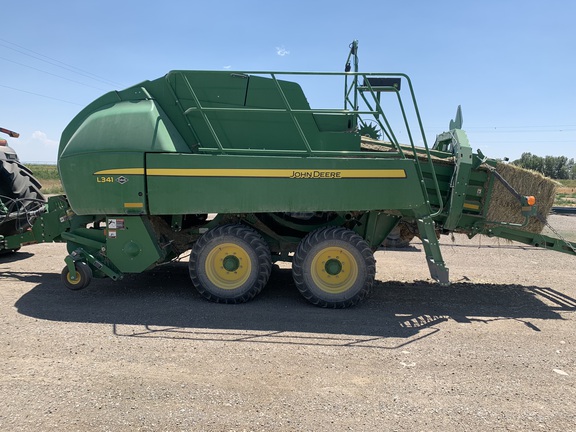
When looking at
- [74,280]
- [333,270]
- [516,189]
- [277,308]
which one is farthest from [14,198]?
[516,189]

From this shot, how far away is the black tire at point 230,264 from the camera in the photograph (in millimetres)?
5559

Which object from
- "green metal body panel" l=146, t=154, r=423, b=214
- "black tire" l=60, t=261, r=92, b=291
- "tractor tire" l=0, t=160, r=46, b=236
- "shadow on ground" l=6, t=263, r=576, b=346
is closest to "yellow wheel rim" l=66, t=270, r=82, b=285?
"black tire" l=60, t=261, r=92, b=291

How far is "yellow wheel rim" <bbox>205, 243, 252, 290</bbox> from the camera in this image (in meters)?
5.58

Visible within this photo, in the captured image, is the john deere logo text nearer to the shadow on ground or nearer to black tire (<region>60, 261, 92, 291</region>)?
the shadow on ground

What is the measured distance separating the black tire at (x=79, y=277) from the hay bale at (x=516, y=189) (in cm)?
559

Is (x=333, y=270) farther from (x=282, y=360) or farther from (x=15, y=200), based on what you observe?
(x=15, y=200)

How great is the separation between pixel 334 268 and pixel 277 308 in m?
0.91

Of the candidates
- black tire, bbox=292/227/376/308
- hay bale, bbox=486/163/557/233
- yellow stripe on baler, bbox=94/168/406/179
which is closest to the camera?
yellow stripe on baler, bbox=94/168/406/179

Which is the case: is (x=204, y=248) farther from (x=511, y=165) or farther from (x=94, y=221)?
(x=511, y=165)

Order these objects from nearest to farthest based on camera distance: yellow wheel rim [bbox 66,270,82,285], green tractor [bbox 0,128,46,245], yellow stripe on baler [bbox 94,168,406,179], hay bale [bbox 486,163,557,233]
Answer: yellow stripe on baler [bbox 94,168,406,179] → yellow wheel rim [bbox 66,270,82,285] → hay bale [bbox 486,163,557,233] → green tractor [bbox 0,128,46,245]

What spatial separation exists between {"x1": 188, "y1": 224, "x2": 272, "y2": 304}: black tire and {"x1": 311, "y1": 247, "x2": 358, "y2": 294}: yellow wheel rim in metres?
0.65

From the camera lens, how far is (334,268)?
18.2ft

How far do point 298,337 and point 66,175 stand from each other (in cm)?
362

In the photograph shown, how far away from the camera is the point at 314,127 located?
5855 millimetres
